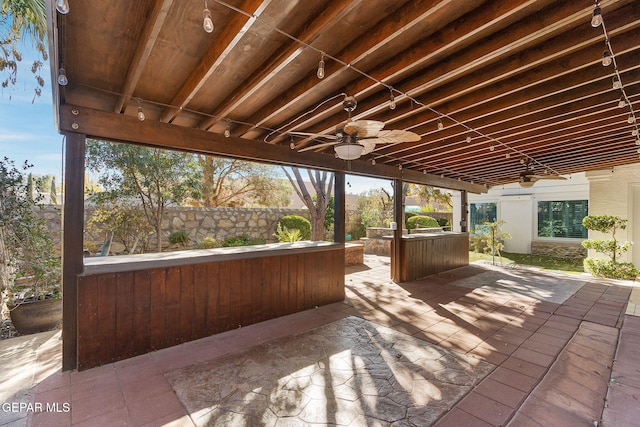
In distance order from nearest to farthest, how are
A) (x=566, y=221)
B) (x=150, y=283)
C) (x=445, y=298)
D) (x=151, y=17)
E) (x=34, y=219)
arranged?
(x=151, y=17) → (x=150, y=283) → (x=34, y=219) → (x=445, y=298) → (x=566, y=221)

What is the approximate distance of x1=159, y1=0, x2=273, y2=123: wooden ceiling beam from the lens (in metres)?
1.63

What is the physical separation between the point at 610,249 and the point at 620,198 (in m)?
1.50

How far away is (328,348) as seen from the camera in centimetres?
303

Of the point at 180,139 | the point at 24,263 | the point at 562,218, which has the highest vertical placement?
the point at 180,139

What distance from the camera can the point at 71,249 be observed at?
2605 mm

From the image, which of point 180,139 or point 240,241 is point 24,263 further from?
point 240,241

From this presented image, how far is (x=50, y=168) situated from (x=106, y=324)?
11.3ft

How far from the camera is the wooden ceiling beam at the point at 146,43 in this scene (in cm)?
155

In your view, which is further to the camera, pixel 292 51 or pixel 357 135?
pixel 357 135

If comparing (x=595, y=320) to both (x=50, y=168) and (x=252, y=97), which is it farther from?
(x=50, y=168)

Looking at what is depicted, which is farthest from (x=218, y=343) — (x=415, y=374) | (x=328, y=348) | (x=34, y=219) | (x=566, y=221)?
(x=566, y=221)

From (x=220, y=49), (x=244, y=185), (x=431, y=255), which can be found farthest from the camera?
(x=244, y=185)

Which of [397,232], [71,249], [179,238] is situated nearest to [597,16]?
[71,249]

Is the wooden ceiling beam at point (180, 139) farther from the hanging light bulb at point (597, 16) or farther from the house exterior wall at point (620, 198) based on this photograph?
the house exterior wall at point (620, 198)
